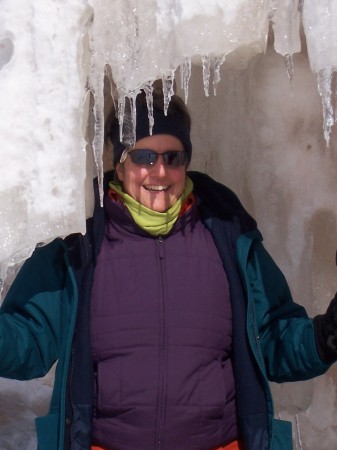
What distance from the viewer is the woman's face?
222 cm

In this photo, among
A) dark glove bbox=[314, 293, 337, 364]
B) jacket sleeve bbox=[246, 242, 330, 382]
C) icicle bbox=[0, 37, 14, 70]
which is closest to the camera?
icicle bbox=[0, 37, 14, 70]

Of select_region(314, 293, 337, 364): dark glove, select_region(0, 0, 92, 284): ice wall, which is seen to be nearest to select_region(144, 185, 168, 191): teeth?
select_region(0, 0, 92, 284): ice wall

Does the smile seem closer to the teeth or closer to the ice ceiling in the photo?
the teeth

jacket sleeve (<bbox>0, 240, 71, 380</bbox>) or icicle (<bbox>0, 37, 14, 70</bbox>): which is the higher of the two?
icicle (<bbox>0, 37, 14, 70</bbox>)

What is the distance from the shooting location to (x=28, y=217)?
1.87m

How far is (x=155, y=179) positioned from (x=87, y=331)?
0.46 metres

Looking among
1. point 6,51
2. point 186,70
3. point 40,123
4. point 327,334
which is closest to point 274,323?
point 327,334

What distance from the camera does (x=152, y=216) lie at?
220 cm

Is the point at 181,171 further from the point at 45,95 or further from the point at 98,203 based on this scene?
the point at 45,95

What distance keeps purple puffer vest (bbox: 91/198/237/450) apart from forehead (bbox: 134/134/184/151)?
188mm

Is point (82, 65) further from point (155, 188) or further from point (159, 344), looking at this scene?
point (159, 344)

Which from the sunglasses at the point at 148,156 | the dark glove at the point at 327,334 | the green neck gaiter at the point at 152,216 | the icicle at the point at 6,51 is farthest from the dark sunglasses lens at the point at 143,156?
the dark glove at the point at 327,334

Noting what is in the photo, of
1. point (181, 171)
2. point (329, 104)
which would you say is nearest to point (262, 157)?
point (181, 171)

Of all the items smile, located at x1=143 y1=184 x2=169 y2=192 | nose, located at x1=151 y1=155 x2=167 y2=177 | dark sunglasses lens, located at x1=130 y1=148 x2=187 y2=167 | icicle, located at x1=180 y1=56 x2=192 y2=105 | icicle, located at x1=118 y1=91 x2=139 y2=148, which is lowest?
smile, located at x1=143 y1=184 x2=169 y2=192
